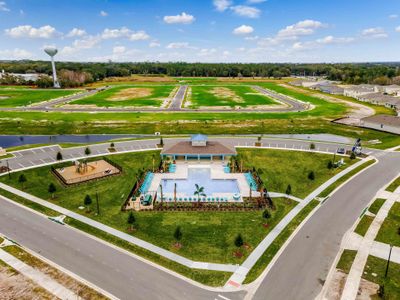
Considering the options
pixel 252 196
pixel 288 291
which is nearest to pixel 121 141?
pixel 252 196

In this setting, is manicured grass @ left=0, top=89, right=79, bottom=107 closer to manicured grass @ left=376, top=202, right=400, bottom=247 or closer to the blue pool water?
the blue pool water

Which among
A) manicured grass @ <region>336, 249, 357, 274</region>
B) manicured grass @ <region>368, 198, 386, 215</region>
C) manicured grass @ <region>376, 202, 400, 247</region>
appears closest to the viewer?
manicured grass @ <region>336, 249, 357, 274</region>

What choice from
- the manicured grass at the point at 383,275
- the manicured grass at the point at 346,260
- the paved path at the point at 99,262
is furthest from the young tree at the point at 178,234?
the manicured grass at the point at 383,275

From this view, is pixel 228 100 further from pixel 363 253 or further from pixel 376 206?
pixel 363 253

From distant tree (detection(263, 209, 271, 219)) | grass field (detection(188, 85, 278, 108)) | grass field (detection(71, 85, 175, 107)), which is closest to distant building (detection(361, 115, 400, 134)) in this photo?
grass field (detection(188, 85, 278, 108))

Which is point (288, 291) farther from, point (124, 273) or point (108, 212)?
point (108, 212)

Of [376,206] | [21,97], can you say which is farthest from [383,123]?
[21,97]

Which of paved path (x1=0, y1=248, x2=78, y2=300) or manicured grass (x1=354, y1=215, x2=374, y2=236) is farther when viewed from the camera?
manicured grass (x1=354, y1=215, x2=374, y2=236)
